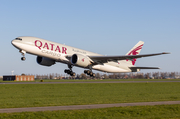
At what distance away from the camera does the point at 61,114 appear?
1625 centimetres

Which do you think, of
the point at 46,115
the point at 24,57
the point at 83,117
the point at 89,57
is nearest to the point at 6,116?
the point at 46,115

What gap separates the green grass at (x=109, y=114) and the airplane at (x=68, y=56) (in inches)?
899

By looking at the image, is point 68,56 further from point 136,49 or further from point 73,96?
point 136,49

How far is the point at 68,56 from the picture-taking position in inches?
1742

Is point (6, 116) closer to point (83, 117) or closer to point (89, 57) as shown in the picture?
point (83, 117)

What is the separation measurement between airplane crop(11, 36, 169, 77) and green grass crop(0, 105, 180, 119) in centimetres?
2283

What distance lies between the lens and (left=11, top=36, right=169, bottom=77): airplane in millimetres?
39938

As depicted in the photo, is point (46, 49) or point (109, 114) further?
point (46, 49)

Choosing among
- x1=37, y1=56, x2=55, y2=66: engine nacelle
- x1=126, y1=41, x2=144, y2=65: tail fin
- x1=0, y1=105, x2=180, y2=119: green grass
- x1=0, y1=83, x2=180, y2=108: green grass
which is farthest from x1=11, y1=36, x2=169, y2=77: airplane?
x1=0, y1=105, x2=180, y2=119: green grass

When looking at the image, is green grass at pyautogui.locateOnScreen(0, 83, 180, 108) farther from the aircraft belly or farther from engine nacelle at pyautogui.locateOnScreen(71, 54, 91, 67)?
the aircraft belly

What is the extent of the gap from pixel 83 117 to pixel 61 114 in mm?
1493

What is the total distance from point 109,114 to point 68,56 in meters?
28.2

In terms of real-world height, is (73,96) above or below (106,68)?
below

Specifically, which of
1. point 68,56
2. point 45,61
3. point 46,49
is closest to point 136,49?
point 68,56
